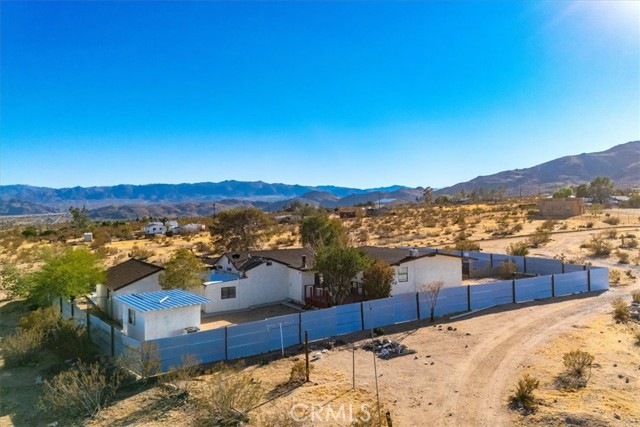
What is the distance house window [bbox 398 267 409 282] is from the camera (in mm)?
26352

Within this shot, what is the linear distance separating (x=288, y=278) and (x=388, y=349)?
10799mm

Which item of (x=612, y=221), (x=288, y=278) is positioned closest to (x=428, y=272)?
(x=288, y=278)

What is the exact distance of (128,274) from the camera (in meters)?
26.4

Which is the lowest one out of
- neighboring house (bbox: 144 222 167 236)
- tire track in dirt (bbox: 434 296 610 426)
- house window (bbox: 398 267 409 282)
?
tire track in dirt (bbox: 434 296 610 426)

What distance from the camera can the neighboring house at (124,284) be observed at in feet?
80.4

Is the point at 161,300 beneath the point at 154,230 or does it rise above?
beneath

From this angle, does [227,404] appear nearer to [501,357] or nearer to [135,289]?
[501,357]

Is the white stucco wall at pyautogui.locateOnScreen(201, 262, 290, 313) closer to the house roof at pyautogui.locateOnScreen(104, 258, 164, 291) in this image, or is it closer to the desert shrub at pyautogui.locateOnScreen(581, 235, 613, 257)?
the house roof at pyautogui.locateOnScreen(104, 258, 164, 291)

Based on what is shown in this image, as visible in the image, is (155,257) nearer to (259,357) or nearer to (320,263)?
(320,263)

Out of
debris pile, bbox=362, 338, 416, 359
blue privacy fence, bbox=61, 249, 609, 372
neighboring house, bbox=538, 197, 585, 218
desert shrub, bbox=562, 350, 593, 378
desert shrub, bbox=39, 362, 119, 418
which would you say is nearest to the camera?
desert shrub, bbox=39, 362, 119, 418

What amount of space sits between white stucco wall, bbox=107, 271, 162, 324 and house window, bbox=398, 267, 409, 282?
13.0 meters

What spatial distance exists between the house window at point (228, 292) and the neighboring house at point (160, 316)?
5.38m

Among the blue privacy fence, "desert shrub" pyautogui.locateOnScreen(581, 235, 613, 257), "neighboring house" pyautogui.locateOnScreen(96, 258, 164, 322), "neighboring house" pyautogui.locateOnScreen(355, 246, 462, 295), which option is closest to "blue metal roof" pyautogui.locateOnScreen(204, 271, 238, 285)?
"neighboring house" pyautogui.locateOnScreen(96, 258, 164, 322)

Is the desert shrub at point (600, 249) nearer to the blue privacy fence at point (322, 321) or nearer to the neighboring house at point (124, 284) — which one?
the blue privacy fence at point (322, 321)
